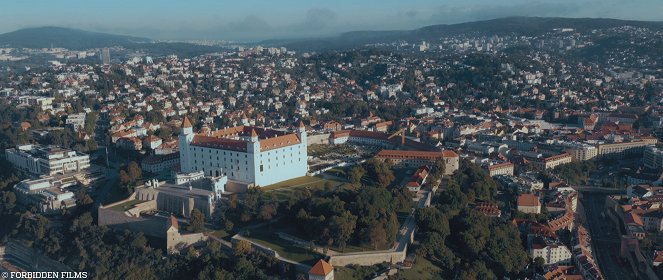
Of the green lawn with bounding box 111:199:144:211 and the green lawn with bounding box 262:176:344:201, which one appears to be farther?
the green lawn with bounding box 262:176:344:201

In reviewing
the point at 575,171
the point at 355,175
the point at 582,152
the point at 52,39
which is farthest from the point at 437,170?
the point at 52,39

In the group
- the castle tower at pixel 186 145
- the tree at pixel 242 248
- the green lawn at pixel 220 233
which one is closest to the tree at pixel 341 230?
the tree at pixel 242 248

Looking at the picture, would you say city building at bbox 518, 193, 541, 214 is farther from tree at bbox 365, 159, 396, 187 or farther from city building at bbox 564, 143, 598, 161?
city building at bbox 564, 143, 598, 161

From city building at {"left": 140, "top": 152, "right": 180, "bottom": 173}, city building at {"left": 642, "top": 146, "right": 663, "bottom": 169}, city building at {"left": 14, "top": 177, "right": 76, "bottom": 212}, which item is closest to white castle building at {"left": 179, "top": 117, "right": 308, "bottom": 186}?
city building at {"left": 140, "top": 152, "right": 180, "bottom": 173}

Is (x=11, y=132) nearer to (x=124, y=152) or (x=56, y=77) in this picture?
(x=124, y=152)

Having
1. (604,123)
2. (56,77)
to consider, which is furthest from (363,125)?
(56,77)

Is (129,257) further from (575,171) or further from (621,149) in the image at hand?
(621,149)
